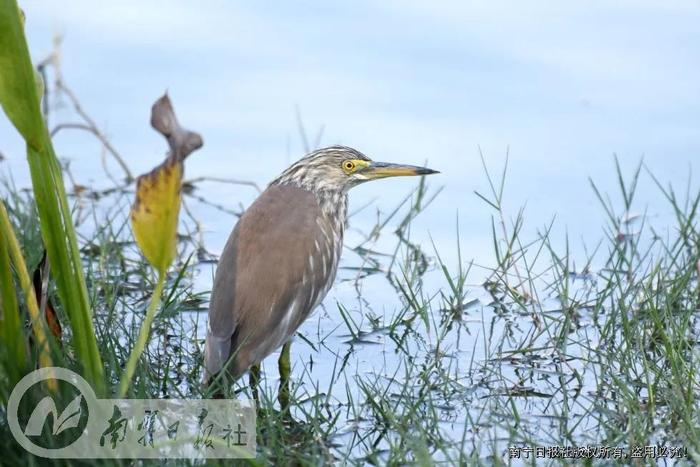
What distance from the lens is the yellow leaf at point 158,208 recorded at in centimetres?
345

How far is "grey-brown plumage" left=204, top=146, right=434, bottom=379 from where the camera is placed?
15.7 feet

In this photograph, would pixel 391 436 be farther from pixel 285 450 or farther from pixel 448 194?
pixel 448 194

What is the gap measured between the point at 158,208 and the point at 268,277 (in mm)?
1615

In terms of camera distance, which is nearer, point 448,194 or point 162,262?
point 162,262

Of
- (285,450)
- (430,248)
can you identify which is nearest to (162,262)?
(285,450)

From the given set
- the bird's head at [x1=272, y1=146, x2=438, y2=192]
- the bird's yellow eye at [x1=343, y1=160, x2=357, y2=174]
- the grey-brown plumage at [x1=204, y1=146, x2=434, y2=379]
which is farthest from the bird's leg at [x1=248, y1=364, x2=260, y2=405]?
the bird's yellow eye at [x1=343, y1=160, x2=357, y2=174]

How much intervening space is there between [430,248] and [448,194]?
2.22 feet

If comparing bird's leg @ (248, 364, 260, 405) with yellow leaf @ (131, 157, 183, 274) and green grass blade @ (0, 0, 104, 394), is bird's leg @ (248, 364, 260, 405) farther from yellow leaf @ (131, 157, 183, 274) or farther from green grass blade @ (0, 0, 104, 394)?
yellow leaf @ (131, 157, 183, 274)

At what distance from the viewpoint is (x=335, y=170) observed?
595 cm

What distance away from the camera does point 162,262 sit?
3596 mm

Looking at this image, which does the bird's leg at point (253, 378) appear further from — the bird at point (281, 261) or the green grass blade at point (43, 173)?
the green grass blade at point (43, 173)

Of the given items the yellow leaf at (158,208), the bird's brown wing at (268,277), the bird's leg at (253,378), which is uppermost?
the bird's brown wing at (268,277)

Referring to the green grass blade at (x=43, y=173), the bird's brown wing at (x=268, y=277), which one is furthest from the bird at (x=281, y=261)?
the green grass blade at (x=43, y=173)

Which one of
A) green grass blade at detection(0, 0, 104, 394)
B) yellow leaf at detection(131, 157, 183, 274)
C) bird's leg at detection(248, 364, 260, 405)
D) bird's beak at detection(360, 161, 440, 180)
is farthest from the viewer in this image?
bird's beak at detection(360, 161, 440, 180)
